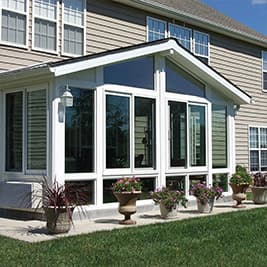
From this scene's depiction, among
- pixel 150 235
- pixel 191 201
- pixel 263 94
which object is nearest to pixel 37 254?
pixel 150 235

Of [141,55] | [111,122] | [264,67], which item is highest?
[264,67]

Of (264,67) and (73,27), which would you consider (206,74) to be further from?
(264,67)

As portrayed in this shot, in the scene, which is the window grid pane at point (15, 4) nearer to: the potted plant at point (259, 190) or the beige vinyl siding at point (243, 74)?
the potted plant at point (259, 190)

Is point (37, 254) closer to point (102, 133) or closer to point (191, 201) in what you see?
point (102, 133)

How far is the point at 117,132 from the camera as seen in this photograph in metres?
10.8

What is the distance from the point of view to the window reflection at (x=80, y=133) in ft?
32.1

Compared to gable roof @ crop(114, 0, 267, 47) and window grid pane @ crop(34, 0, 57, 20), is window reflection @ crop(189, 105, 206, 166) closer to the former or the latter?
gable roof @ crop(114, 0, 267, 47)

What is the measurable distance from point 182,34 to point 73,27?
4.63 m

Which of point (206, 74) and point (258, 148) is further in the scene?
point (258, 148)

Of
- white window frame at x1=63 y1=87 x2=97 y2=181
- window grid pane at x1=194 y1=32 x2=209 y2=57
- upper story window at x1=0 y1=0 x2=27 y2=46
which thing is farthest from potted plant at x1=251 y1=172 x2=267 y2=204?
upper story window at x1=0 y1=0 x2=27 y2=46

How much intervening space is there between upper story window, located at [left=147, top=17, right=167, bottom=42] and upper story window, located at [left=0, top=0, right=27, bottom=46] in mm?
4466

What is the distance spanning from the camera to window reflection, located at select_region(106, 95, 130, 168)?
417 inches

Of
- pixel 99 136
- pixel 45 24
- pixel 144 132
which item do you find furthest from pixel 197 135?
pixel 45 24

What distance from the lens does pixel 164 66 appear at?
12000 mm
